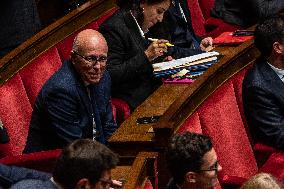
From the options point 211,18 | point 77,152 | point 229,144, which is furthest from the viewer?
point 211,18

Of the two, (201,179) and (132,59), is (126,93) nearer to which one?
(132,59)

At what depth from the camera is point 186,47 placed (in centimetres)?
196

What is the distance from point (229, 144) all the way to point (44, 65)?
566 millimetres

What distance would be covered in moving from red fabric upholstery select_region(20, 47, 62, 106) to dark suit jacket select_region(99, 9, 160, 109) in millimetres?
167

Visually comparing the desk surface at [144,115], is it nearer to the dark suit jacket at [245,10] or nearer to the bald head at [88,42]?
the bald head at [88,42]

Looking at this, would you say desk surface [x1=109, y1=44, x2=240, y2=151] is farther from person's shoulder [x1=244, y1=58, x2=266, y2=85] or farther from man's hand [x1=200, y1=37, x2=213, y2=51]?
man's hand [x1=200, y1=37, x2=213, y2=51]

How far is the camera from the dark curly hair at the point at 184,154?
3.62ft

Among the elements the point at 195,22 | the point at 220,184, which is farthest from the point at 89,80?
the point at 195,22

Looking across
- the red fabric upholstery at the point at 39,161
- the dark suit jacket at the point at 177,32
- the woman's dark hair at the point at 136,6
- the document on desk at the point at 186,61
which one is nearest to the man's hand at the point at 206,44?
the dark suit jacket at the point at 177,32

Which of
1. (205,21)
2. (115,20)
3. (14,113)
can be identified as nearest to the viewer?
(14,113)

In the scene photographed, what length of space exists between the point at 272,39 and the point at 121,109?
1.42 feet

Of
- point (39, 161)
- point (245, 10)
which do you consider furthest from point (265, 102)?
point (245, 10)

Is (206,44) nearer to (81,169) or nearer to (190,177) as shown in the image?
(190,177)

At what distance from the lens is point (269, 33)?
4.88ft
